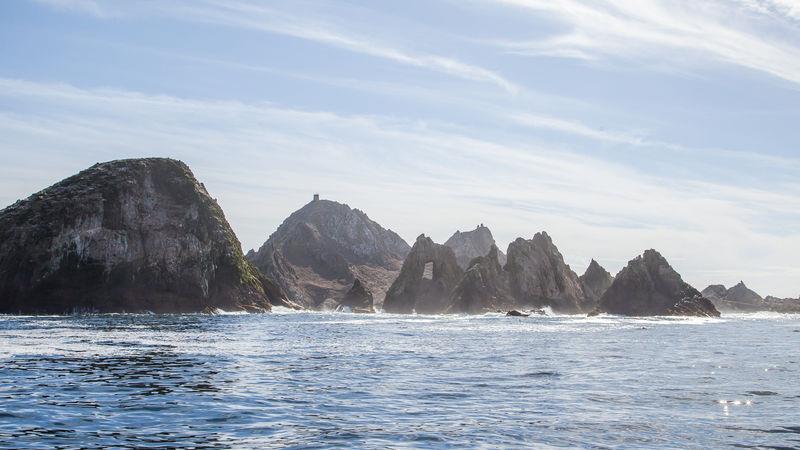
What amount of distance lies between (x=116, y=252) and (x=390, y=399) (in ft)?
537

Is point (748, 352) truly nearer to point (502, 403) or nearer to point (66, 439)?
point (502, 403)

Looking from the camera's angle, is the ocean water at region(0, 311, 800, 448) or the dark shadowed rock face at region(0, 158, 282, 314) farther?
the dark shadowed rock face at region(0, 158, 282, 314)

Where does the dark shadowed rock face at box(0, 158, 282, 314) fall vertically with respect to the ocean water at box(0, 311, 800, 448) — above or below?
above

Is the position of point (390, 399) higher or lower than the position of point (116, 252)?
lower

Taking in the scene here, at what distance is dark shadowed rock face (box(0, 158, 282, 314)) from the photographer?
529 feet

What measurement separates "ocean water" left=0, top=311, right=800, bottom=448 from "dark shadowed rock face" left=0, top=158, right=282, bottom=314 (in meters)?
120

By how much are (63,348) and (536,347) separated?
1615 inches

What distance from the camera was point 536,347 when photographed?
6219cm

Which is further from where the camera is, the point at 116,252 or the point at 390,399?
the point at 116,252

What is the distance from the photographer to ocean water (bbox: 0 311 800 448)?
21.1 metres

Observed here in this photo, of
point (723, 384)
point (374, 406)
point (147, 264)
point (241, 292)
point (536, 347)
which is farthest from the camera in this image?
point (241, 292)

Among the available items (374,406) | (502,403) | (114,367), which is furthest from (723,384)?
(114,367)

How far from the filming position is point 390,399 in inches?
1150

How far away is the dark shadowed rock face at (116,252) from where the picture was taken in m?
161
